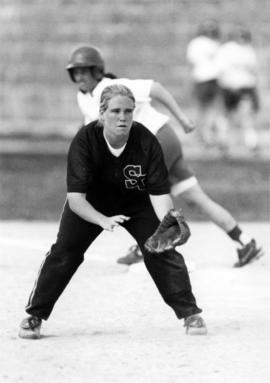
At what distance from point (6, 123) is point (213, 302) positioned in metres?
14.0

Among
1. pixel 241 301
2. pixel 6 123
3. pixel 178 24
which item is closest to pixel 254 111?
pixel 178 24

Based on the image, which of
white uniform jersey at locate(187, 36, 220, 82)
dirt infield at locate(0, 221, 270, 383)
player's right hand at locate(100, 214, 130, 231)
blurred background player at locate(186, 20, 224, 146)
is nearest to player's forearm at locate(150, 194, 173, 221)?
player's right hand at locate(100, 214, 130, 231)

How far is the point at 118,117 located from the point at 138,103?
2064 millimetres

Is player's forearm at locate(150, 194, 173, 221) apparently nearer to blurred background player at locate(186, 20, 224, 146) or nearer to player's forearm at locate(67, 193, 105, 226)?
player's forearm at locate(67, 193, 105, 226)

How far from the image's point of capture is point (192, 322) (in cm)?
664

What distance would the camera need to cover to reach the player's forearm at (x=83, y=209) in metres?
6.48

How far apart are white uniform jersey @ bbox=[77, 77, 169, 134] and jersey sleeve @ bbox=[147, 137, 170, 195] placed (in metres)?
1.92

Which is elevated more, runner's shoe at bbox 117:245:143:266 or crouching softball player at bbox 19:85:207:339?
crouching softball player at bbox 19:85:207:339

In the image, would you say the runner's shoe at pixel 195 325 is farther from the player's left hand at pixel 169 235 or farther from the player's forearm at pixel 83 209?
the player's forearm at pixel 83 209

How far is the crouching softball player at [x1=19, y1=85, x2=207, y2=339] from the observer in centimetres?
652

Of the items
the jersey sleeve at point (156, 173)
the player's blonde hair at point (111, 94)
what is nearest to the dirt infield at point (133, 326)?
the jersey sleeve at point (156, 173)

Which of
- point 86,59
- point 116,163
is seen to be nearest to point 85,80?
point 86,59

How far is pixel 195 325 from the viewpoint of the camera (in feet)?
21.7

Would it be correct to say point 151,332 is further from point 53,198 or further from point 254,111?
point 254,111
